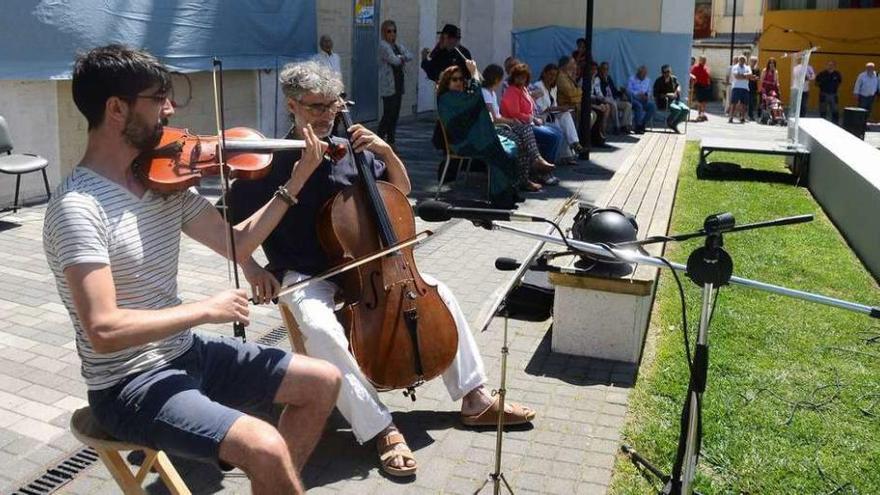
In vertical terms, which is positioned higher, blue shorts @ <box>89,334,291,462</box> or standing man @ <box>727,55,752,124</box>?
standing man @ <box>727,55,752,124</box>

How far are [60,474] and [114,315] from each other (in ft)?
4.52

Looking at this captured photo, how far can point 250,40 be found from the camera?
1048 cm

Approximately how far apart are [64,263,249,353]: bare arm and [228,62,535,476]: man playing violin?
1052 millimetres

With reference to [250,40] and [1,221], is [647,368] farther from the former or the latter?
[250,40]

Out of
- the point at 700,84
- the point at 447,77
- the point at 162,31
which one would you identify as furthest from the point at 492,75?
the point at 700,84

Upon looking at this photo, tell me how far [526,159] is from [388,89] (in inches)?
140

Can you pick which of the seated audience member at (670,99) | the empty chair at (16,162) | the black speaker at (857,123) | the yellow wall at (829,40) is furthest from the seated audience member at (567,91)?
the yellow wall at (829,40)

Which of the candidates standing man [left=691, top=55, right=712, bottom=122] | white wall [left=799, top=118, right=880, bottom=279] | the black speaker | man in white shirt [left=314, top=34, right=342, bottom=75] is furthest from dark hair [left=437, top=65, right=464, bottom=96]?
standing man [left=691, top=55, right=712, bottom=122]

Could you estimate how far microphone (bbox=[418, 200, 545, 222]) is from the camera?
8.50 feet

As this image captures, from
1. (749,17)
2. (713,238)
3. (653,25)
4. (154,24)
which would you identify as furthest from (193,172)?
(749,17)

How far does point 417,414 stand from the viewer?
13.0 feet

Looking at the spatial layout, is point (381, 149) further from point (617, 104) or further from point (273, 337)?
point (617, 104)

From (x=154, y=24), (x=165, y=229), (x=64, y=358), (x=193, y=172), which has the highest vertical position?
(x=154, y=24)

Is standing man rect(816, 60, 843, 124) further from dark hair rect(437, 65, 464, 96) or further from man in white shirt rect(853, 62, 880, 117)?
dark hair rect(437, 65, 464, 96)
